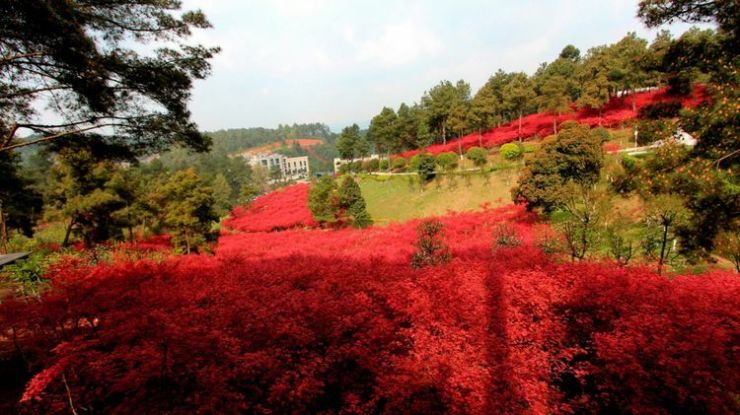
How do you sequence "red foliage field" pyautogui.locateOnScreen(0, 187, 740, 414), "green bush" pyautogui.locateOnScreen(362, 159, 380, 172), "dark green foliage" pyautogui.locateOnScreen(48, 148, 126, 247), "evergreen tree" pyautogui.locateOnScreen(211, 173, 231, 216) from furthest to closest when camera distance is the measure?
1. "green bush" pyautogui.locateOnScreen(362, 159, 380, 172)
2. "evergreen tree" pyautogui.locateOnScreen(211, 173, 231, 216)
3. "dark green foliage" pyautogui.locateOnScreen(48, 148, 126, 247)
4. "red foliage field" pyautogui.locateOnScreen(0, 187, 740, 414)

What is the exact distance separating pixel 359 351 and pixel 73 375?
5.00 meters

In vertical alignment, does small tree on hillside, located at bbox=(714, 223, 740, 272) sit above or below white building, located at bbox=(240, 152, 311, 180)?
below

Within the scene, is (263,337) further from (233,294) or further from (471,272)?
(471,272)

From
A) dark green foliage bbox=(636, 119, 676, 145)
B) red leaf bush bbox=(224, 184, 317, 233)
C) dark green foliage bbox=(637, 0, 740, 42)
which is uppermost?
dark green foliage bbox=(637, 0, 740, 42)

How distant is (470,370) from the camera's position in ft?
19.0

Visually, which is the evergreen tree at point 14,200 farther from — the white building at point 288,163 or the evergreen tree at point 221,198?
the white building at point 288,163

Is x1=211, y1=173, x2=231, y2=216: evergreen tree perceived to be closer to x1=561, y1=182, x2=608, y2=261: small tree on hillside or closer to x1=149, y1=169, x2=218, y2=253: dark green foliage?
x1=149, y1=169, x2=218, y2=253: dark green foliage

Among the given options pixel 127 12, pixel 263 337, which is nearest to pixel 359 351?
pixel 263 337

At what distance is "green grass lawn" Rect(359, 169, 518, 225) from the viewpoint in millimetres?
28656

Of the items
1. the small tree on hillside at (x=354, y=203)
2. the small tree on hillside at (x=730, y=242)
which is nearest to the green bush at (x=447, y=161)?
the small tree on hillside at (x=354, y=203)

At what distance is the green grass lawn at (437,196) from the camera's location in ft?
94.0

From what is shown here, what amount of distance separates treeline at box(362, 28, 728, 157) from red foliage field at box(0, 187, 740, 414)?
5568mm

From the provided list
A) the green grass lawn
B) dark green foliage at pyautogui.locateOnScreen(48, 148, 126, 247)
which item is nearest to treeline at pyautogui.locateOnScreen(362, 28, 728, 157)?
the green grass lawn

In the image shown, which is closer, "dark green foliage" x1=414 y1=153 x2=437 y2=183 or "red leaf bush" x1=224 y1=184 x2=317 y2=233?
"dark green foliage" x1=414 y1=153 x2=437 y2=183
